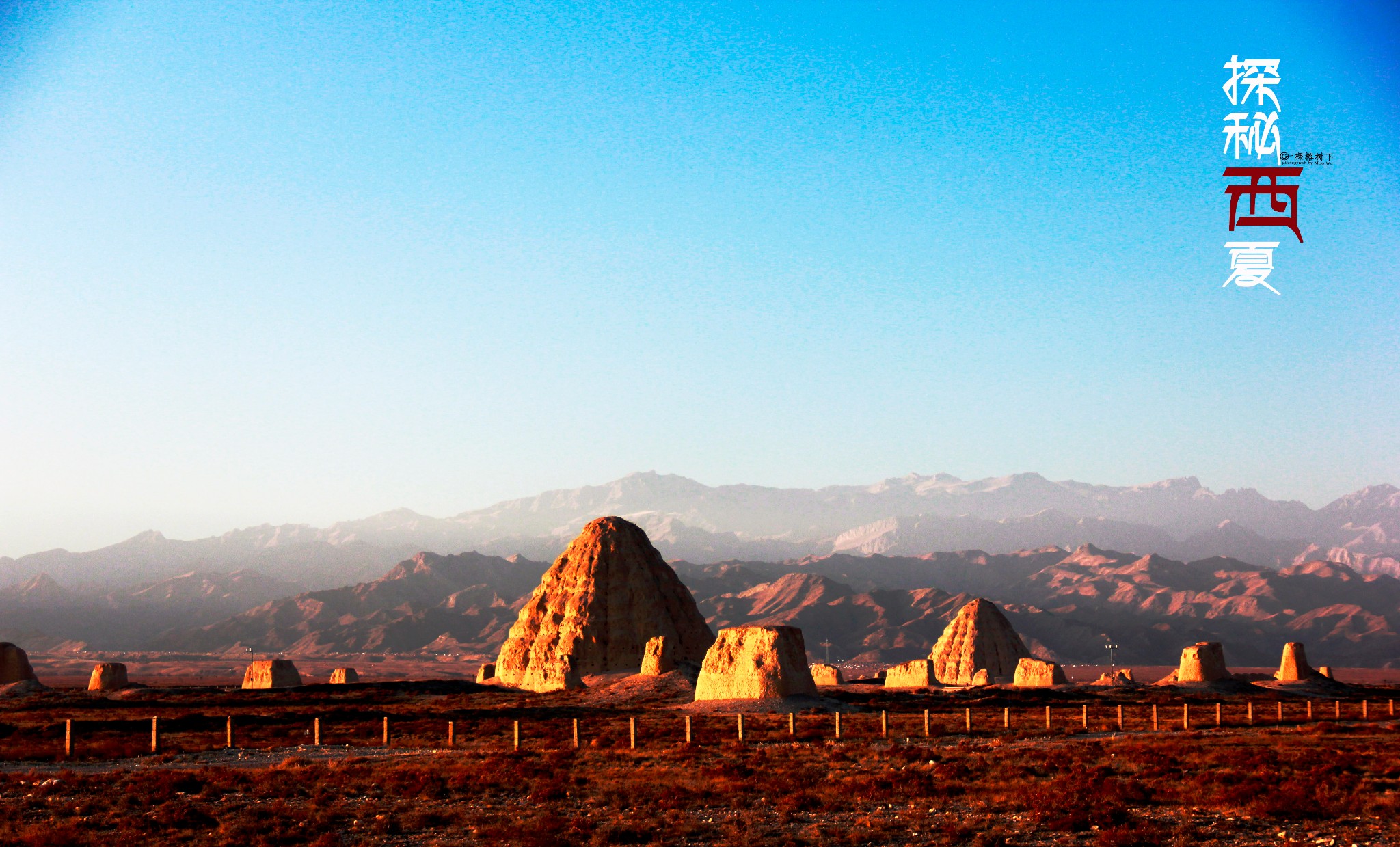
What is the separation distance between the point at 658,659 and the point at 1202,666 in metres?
35.1

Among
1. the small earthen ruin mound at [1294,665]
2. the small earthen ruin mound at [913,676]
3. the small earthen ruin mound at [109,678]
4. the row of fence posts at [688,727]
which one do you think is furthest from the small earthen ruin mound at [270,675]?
the small earthen ruin mound at [1294,665]

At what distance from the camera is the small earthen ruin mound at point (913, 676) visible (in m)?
73.2

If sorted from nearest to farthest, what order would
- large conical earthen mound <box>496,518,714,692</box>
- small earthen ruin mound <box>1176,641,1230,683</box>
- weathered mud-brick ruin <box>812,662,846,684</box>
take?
small earthen ruin mound <box>1176,641,1230,683</box>, large conical earthen mound <box>496,518,714,692</box>, weathered mud-brick ruin <box>812,662,846,684</box>

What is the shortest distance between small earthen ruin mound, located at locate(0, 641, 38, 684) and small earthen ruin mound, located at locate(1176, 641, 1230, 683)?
7641 centimetres

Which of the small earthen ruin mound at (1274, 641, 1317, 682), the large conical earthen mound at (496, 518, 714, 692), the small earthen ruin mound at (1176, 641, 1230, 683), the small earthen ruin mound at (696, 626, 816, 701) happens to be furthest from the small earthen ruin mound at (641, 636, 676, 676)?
the small earthen ruin mound at (1274, 641, 1317, 682)

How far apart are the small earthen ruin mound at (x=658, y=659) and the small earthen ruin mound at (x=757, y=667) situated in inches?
402

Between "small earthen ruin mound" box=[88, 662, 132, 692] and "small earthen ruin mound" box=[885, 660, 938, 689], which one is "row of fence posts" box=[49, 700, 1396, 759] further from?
"small earthen ruin mound" box=[88, 662, 132, 692]

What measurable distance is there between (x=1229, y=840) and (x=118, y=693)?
223 ft

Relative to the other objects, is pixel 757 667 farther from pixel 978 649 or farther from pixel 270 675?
pixel 270 675

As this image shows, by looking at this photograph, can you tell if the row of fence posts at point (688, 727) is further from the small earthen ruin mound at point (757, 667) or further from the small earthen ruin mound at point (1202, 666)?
the small earthen ruin mound at point (1202, 666)

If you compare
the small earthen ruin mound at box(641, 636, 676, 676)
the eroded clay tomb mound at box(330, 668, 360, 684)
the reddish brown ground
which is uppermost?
the reddish brown ground

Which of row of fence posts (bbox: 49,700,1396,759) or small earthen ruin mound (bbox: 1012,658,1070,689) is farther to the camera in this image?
small earthen ruin mound (bbox: 1012,658,1070,689)

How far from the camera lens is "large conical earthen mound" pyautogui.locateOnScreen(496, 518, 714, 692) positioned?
6875 cm

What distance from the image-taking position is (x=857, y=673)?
6959 inches
